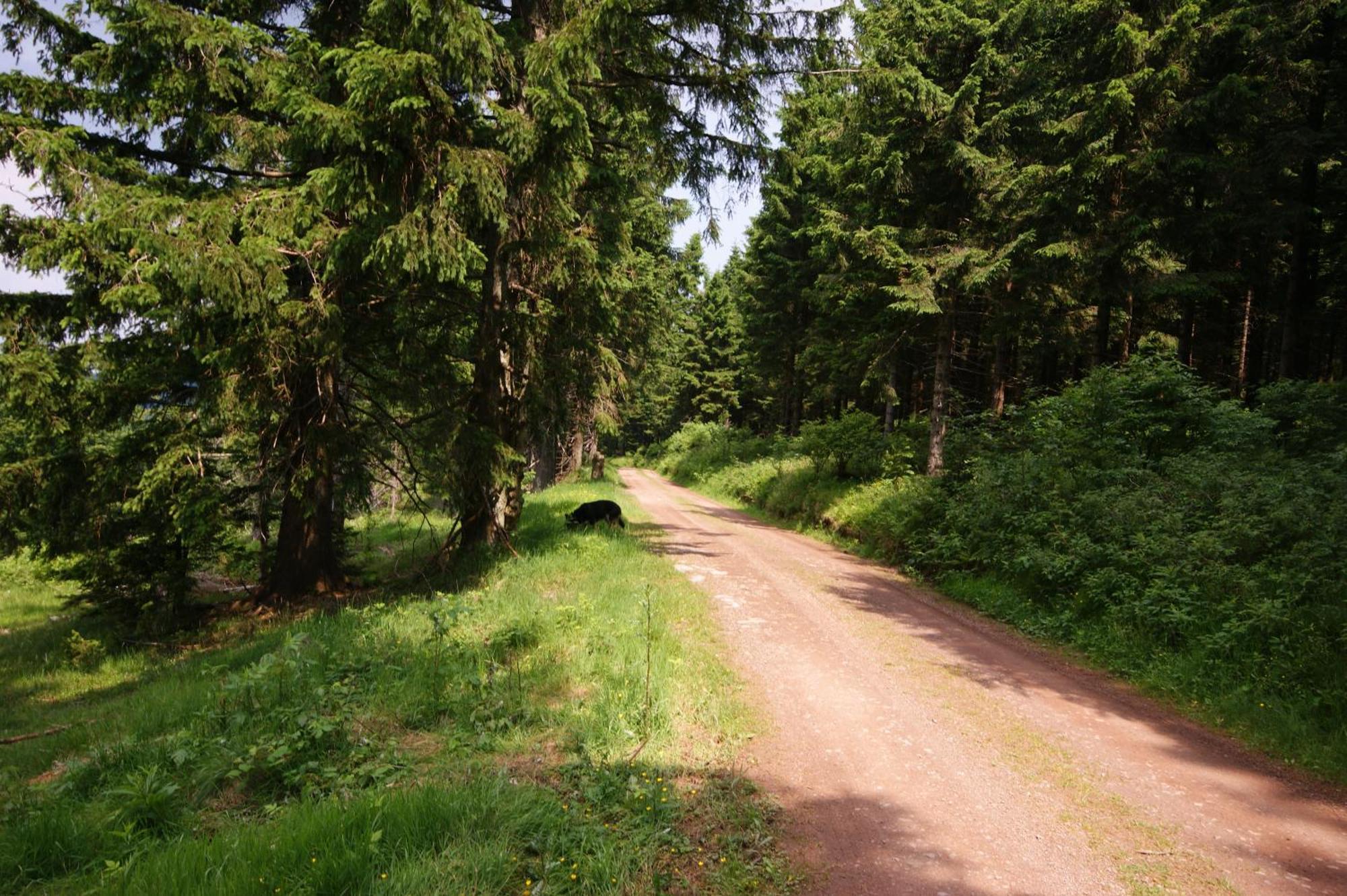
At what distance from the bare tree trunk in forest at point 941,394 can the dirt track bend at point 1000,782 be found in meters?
7.72

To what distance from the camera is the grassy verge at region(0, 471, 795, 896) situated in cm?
316

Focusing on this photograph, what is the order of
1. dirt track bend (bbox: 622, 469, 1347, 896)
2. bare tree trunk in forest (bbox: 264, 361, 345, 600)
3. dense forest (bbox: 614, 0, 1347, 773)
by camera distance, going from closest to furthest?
dirt track bend (bbox: 622, 469, 1347, 896) → dense forest (bbox: 614, 0, 1347, 773) → bare tree trunk in forest (bbox: 264, 361, 345, 600)

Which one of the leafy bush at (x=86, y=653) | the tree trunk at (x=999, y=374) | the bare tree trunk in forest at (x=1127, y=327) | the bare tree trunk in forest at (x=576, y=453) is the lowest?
the leafy bush at (x=86, y=653)

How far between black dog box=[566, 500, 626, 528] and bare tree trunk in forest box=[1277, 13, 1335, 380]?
14.2 meters

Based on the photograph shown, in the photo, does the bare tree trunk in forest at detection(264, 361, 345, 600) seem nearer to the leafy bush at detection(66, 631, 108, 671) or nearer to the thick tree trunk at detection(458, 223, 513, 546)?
the thick tree trunk at detection(458, 223, 513, 546)

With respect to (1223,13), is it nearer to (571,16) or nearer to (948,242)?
(948,242)

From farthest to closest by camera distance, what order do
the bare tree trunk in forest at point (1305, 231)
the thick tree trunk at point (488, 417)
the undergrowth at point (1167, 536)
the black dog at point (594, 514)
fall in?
the black dog at point (594, 514) → the bare tree trunk in forest at point (1305, 231) → the thick tree trunk at point (488, 417) → the undergrowth at point (1167, 536)

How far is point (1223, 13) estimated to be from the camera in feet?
40.8

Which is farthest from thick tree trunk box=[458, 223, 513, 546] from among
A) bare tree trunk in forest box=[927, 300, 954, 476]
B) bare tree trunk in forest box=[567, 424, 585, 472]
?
bare tree trunk in forest box=[567, 424, 585, 472]

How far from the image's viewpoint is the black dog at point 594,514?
1277 cm

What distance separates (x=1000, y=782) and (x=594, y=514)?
31.2 ft

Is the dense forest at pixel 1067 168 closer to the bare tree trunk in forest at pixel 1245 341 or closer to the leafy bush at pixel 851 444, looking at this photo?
the bare tree trunk in forest at pixel 1245 341

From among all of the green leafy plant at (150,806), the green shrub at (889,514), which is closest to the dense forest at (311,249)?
the green leafy plant at (150,806)

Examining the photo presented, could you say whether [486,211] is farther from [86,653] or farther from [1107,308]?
[1107,308]
